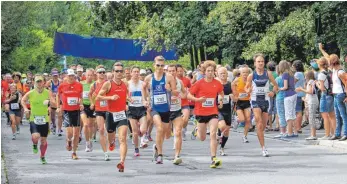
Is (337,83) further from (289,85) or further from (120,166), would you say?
(120,166)

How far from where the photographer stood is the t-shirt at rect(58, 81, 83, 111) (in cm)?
1631

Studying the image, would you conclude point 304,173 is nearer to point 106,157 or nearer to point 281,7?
point 106,157

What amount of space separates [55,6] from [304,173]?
93803mm

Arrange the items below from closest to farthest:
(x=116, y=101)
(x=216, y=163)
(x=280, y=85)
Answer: (x=216, y=163) → (x=116, y=101) → (x=280, y=85)

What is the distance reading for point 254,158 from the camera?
14602 mm

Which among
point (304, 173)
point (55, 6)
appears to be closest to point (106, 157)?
point (304, 173)

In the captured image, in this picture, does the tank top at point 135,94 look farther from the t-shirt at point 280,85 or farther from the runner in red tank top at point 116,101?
the t-shirt at point 280,85

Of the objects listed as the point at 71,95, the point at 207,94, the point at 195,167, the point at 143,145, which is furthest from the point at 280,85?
the point at 195,167

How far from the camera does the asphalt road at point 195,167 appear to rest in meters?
11.6

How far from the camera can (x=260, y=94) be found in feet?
48.5

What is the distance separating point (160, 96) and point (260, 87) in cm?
203

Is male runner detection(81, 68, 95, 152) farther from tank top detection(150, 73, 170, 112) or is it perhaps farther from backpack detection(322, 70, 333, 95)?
backpack detection(322, 70, 333, 95)

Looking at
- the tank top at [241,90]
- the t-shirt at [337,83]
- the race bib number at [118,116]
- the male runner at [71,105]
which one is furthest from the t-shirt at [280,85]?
the race bib number at [118,116]

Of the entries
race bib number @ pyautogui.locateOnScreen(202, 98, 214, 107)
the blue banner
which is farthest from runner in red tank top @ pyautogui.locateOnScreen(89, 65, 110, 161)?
the blue banner
